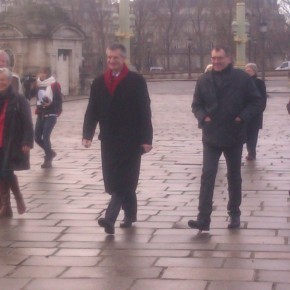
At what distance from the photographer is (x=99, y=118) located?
352 inches

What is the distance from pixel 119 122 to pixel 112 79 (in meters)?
0.39

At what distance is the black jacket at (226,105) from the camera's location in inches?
347

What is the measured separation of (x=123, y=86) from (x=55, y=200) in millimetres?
2548

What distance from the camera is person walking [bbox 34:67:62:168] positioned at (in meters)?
14.4

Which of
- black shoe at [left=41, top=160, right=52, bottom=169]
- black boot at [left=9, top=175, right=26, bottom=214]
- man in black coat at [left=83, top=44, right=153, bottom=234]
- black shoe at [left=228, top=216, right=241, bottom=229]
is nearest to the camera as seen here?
man in black coat at [left=83, top=44, right=153, bottom=234]

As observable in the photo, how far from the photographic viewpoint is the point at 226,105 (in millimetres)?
8828

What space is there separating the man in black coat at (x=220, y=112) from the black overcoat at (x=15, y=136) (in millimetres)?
1770

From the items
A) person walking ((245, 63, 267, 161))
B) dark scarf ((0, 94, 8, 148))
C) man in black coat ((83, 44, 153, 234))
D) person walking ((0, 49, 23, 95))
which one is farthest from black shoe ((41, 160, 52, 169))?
man in black coat ((83, 44, 153, 234))

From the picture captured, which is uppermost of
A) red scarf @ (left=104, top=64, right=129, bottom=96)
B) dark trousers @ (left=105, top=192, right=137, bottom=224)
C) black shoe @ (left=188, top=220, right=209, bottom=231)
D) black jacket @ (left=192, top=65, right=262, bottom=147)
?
red scarf @ (left=104, top=64, right=129, bottom=96)

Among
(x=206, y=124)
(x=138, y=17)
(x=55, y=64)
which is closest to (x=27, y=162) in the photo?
(x=206, y=124)

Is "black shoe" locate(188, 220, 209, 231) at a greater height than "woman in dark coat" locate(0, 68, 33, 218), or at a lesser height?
lesser

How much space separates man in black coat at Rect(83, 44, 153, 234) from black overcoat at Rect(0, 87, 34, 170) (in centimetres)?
102

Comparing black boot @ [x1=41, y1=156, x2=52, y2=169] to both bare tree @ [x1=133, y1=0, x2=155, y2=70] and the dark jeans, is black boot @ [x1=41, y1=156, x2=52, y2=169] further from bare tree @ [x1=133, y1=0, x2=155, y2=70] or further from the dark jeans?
bare tree @ [x1=133, y1=0, x2=155, y2=70]

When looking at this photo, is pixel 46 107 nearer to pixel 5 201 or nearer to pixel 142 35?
pixel 5 201
